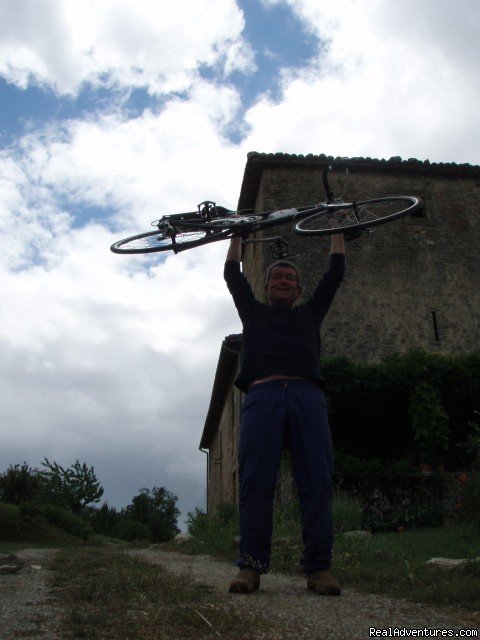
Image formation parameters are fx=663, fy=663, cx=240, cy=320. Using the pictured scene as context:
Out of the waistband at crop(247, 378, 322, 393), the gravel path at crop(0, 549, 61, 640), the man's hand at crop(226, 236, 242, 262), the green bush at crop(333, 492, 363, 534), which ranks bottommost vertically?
the gravel path at crop(0, 549, 61, 640)

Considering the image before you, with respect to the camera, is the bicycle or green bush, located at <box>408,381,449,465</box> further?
green bush, located at <box>408,381,449,465</box>

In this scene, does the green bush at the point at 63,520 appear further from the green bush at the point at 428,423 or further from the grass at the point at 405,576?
the grass at the point at 405,576

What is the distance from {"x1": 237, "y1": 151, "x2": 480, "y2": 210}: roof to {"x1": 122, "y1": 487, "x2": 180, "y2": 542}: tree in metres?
33.0

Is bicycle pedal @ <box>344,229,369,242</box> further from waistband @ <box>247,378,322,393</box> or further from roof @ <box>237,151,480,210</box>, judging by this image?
roof @ <box>237,151,480,210</box>

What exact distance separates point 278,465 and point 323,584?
2.02 ft

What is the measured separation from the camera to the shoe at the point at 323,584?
319 centimetres

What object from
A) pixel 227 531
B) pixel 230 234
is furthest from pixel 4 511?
pixel 230 234

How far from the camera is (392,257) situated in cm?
1541

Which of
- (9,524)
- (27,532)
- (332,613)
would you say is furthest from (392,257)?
(332,613)

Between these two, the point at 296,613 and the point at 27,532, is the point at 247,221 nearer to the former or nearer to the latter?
the point at 296,613

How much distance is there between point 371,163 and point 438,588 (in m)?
14.0

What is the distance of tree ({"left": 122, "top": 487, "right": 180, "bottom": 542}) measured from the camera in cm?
4715

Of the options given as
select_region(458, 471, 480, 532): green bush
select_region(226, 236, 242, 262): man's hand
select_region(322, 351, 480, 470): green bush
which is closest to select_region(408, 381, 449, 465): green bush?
select_region(322, 351, 480, 470): green bush

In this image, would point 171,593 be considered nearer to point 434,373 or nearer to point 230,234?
point 230,234
